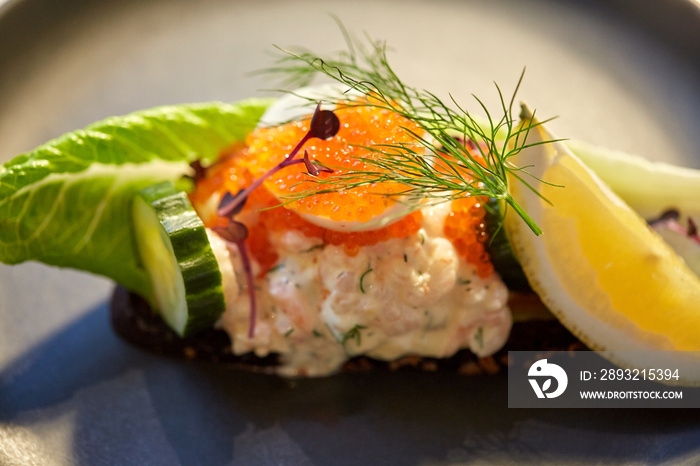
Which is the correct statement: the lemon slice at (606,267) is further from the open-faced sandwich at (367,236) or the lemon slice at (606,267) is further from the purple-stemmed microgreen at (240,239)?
the purple-stemmed microgreen at (240,239)

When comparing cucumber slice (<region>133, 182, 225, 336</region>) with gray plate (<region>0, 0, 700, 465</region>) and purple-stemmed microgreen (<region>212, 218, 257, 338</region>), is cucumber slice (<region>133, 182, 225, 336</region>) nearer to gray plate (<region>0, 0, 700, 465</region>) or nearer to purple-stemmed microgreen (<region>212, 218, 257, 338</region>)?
purple-stemmed microgreen (<region>212, 218, 257, 338</region>)

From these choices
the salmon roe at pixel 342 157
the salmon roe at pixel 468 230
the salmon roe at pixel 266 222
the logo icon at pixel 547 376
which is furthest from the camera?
the logo icon at pixel 547 376

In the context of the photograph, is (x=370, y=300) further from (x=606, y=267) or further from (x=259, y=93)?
(x=259, y=93)

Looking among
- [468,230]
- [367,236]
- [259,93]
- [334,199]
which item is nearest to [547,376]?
[468,230]

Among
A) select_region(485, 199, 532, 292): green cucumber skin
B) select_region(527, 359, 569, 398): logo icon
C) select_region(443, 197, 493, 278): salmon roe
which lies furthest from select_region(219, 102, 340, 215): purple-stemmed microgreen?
select_region(527, 359, 569, 398): logo icon

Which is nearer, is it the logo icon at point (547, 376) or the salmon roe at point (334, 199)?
the salmon roe at point (334, 199)

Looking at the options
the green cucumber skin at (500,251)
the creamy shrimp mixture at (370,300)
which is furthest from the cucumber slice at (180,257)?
the green cucumber skin at (500,251)
